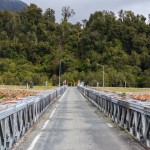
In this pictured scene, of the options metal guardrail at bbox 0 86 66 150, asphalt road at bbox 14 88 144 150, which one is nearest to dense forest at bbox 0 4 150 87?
asphalt road at bbox 14 88 144 150

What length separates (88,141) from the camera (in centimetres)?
1326

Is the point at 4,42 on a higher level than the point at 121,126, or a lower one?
higher

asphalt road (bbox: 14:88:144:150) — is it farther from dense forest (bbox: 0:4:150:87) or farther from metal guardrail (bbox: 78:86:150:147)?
dense forest (bbox: 0:4:150:87)

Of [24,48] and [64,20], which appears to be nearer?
[24,48]

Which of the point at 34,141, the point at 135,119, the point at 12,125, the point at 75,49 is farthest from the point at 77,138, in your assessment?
the point at 75,49

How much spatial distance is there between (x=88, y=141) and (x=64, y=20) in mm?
181419

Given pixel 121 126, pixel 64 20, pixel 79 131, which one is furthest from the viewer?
pixel 64 20

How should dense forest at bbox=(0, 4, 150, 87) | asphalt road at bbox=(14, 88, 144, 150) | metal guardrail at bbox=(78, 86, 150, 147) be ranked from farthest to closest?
dense forest at bbox=(0, 4, 150, 87)
asphalt road at bbox=(14, 88, 144, 150)
metal guardrail at bbox=(78, 86, 150, 147)

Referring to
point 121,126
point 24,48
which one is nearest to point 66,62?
point 24,48

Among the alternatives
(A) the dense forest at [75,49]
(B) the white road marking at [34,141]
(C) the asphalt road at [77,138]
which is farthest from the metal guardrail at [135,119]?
(A) the dense forest at [75,49]

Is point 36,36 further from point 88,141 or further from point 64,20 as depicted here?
point 88,141

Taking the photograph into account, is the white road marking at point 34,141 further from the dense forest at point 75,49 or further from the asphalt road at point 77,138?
the dense forest at point 75,49

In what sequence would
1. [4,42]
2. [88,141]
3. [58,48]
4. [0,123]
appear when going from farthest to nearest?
[58,48] → [4,42] → [88,141] → [0,123]

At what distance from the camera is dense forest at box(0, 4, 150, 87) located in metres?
126
